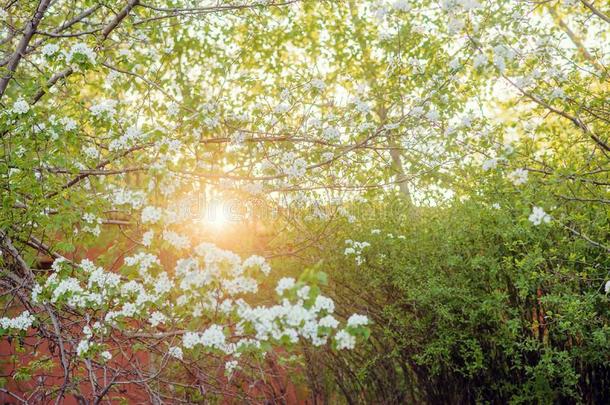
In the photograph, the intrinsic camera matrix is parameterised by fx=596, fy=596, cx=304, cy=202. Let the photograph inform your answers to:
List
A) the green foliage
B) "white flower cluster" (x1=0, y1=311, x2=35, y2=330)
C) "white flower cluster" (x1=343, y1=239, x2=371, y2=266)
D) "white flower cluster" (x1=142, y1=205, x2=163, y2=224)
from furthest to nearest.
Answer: "white flower cluster" (x1=343, y1=239, x2=371, y2=266)
the green foliage
"white flower cluster" (x1=0, y1=311, x2=35, y2=330)
"white flower cluster" (x1=142, y1=205, x2=163, y2=224)

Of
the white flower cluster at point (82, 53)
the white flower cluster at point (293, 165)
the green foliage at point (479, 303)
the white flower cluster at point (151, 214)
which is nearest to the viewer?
the white flower cluster at point (151, 214)

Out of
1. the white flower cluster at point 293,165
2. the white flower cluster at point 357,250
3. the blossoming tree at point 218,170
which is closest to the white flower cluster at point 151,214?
the blossoming tree at point 218,170

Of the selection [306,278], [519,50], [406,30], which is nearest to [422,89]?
[406,30]

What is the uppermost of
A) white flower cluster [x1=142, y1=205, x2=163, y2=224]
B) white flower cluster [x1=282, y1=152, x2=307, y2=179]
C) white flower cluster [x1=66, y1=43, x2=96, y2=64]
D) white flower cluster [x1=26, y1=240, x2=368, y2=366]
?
white flower cluster [x1=66, y1=43, x2=96, y2=64]

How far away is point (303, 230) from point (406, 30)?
199 cm

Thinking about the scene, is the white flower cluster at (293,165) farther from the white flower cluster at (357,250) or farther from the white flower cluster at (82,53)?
the white flower cluster at (82,53)

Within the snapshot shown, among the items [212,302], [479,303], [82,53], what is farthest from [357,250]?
[82,53]

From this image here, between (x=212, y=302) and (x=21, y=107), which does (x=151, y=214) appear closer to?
(x=212, y=302)

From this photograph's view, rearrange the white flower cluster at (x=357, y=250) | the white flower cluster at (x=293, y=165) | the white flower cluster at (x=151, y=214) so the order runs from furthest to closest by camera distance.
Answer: the white flower cluster at (x=357, y=250), the white flower cluster at (x=293, y=165), the white flower cluster at (x=151, y=214)

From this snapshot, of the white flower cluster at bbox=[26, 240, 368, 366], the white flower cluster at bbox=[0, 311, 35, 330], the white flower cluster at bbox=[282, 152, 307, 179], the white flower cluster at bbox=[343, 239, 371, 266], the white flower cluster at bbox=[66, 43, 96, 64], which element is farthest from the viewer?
the white flower cluster at bbox=[343, 239, 371, 266]

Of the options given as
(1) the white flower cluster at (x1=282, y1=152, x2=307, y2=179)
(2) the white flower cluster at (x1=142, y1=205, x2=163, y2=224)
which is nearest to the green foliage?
(1) the white flower cluster at (x1=282, y1=152, x2=307, y2=179)

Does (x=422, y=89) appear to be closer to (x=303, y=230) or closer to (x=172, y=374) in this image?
(x=303, y=230)

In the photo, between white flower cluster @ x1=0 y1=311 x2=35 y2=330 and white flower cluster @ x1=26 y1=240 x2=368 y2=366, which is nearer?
white flower cluster @ x1=26 y1=240 x2=368 y2=366

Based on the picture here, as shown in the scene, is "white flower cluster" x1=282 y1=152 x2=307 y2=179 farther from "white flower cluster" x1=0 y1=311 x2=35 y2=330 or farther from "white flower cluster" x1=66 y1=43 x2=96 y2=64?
"white flower cluster" x1=0 y1=311 x2=35 y2=330
